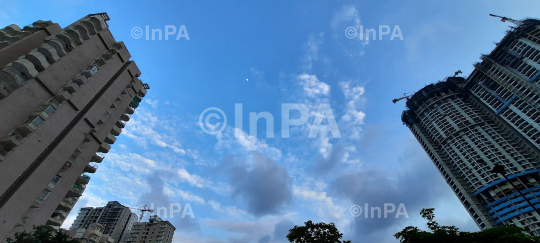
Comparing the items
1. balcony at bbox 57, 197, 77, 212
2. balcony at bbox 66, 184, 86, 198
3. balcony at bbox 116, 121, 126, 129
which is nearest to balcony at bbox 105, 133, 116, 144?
balcony at bbox 116, 121, 126, 129

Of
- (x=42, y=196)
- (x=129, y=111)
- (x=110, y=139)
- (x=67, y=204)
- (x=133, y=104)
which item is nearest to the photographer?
(x=42, y=196)

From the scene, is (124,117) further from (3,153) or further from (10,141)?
(3,153)

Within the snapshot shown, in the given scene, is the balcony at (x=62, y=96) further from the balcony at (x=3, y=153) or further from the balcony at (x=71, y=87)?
the balcony at (x=3, y=153)

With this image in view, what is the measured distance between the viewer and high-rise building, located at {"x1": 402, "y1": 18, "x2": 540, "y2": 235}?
69812 millimetres

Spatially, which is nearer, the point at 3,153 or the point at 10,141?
the point at 3,153

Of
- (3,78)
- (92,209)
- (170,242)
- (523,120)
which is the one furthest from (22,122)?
(523,120)

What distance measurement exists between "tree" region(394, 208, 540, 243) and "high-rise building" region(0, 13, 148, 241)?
131 ft

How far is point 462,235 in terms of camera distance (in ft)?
75.1

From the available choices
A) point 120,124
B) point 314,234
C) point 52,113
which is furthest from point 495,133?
point 52,113

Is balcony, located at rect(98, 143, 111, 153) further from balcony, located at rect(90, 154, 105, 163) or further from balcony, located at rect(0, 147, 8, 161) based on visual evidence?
balcony, located at rect(0, 147, 8, 161)

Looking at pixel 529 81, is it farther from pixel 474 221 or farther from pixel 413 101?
pixel 474 221

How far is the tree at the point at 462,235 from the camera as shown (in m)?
19.7

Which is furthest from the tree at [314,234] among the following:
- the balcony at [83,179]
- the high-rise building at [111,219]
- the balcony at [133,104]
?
the high-rise building at [111,219]

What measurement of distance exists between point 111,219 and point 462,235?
101 m
